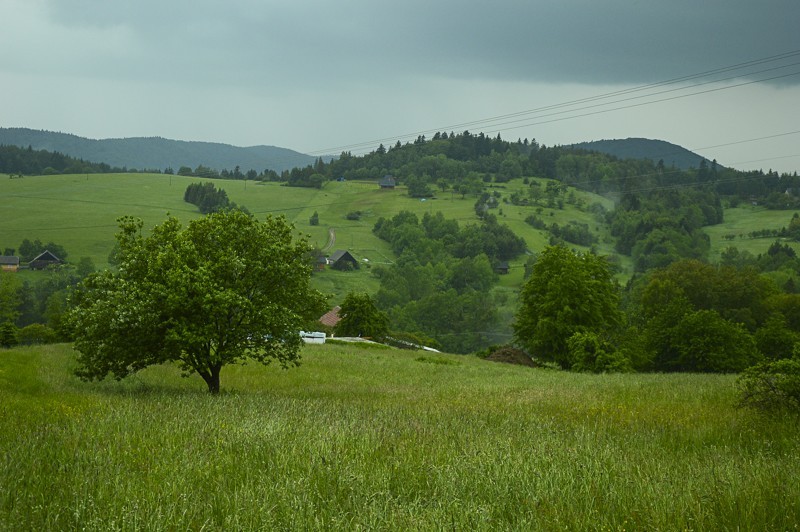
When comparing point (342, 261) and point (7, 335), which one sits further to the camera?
point (342, 261)

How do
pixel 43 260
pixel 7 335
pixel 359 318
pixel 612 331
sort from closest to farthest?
pixel 7 335, pixel 612 331, pixel 359 318, pixel 43 260

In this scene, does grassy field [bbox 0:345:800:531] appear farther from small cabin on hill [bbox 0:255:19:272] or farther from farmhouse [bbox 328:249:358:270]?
farmhouse [bbox 328:249:358:270]

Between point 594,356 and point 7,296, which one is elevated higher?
point 594,356

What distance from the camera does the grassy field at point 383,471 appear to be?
6.61 metres

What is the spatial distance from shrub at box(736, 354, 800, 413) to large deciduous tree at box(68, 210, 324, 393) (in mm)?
12524

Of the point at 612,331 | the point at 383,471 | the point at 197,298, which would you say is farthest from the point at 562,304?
the point at 383,471

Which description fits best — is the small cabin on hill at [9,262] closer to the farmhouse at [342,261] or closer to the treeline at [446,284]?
the farmhouse at [342,261]

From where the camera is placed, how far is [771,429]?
12.9 m

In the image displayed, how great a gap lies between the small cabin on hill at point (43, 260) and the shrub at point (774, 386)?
152m

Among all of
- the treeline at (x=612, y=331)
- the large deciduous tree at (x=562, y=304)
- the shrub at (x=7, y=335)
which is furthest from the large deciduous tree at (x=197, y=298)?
the shrub at (x=7, y=335)

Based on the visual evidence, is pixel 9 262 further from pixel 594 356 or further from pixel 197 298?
pixel 197 298

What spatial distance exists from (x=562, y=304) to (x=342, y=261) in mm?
112441

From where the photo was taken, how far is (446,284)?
17550 centimetres

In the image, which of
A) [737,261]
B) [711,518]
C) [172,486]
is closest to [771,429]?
[711,518]
